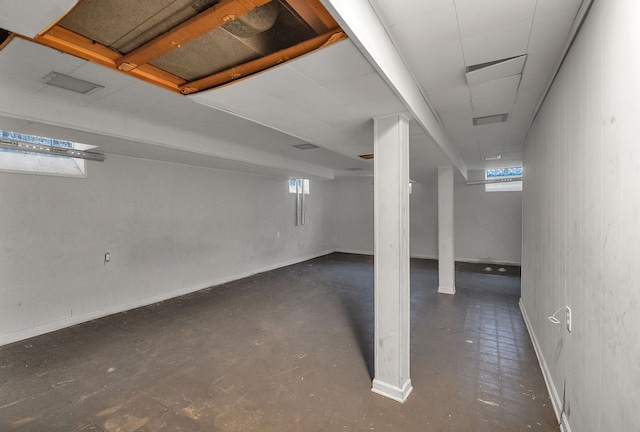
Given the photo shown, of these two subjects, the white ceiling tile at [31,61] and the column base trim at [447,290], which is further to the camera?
the column base trim at [447,290]

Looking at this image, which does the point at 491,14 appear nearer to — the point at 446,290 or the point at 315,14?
the point at 315,14

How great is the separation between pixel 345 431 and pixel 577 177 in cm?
219

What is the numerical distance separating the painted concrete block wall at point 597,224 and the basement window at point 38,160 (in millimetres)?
5001

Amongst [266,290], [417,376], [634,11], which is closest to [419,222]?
[266,290]

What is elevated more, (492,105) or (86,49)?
(492,105)

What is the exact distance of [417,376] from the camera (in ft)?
8.38

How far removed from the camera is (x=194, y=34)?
4.52ft

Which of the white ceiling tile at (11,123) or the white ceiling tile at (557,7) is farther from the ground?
the white ceiling tile at (557,7)

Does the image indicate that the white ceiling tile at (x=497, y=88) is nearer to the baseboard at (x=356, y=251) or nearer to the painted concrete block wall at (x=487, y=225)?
the painted concrete block wall at (x=487, y=225)

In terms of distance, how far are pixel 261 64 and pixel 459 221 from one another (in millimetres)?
7917

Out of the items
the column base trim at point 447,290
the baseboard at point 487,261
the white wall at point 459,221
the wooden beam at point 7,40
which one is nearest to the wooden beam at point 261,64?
the wooden beam at point 7,40

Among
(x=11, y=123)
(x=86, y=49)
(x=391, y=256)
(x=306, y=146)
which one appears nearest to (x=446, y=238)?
(x=306, y=146)

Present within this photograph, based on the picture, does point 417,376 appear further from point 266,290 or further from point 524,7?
point 266,290

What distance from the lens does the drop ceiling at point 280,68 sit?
4.40 feet
